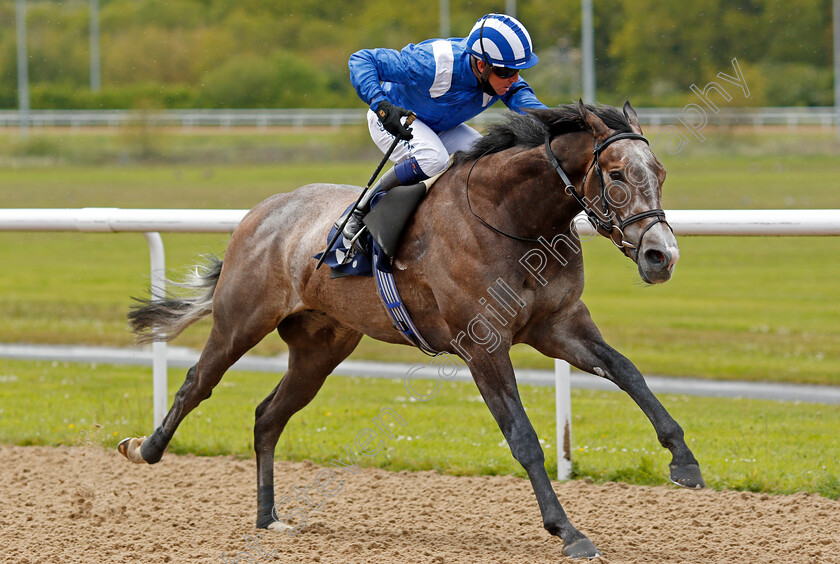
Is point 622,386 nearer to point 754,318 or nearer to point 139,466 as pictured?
point 139,466

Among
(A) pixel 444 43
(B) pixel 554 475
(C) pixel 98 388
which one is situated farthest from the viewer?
(C) pixel 98 388

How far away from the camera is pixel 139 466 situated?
5613mm

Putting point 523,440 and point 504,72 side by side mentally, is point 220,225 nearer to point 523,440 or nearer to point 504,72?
point 504,72

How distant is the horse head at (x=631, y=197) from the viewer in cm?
329

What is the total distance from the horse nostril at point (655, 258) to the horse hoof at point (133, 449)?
268cm

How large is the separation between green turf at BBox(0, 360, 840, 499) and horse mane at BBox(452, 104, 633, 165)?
1953mm

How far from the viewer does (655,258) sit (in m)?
3.29

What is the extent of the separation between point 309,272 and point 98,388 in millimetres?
3578

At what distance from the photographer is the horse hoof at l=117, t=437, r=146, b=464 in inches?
189

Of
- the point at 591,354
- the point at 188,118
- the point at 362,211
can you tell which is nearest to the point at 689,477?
the point at 591,354

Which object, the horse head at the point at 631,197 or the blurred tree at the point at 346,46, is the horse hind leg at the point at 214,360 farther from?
the blurred tree at the point at 346,46

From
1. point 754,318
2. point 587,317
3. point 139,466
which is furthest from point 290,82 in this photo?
point 587,317

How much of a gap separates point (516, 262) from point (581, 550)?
3.49 feet

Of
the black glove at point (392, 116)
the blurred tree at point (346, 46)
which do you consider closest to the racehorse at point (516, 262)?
the black glove at point (392, 116)
